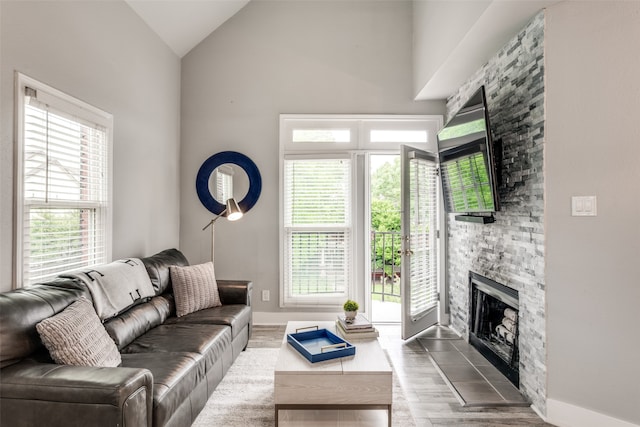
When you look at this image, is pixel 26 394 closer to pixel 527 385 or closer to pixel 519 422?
pixel 519 422

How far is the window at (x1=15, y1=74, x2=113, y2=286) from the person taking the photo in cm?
196

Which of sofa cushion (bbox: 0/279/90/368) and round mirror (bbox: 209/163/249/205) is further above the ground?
round mirror (bbox: 209/163/249/205)

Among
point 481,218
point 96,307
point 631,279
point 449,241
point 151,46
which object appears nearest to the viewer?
point 631,279

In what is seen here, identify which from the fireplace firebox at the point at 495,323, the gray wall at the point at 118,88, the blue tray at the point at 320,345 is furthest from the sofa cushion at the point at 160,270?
the fireplace firebox at the point at 495,323

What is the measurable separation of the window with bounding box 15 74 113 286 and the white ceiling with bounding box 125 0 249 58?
121cm

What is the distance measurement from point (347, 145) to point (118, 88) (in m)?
2.34

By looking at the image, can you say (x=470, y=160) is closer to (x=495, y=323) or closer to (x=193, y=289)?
(x=495, y=323)

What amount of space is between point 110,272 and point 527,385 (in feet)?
9.70

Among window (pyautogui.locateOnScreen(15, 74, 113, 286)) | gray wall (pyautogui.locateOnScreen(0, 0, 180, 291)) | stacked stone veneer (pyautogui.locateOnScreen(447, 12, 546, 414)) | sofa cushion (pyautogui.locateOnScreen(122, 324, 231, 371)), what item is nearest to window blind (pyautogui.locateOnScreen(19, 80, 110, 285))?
window (pyautogui.locateOnScreen(15, 74, 113, 286))

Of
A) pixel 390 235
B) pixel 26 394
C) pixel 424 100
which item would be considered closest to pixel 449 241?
pixel 390 235

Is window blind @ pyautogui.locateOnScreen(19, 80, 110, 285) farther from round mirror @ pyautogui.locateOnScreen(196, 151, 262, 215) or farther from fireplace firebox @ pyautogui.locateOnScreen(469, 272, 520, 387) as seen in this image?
fireplace firebox @ pyautogui.locateOnScreen(469, 272, 520, 387)

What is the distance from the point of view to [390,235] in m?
4.79

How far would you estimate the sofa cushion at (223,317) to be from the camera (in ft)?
8.89

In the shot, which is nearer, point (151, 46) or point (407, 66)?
point (151, 46)
